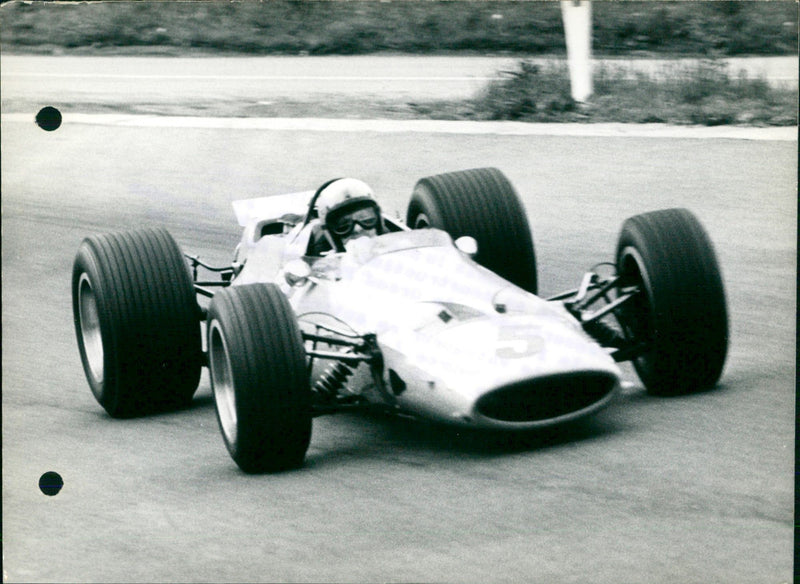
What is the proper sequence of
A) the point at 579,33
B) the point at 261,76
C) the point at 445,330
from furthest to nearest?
the point at 261,76 < the point at 579,33 < the point at 445,330

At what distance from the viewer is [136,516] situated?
6344mm

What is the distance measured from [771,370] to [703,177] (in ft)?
13.4

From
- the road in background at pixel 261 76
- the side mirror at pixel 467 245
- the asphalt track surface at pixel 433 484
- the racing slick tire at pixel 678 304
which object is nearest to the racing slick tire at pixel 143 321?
the asphalt track surface at pixel 433 484

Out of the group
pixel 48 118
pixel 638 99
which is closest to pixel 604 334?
pixel 48 118

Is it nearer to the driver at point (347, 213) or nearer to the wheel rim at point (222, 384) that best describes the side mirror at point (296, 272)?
the driver at point (347, 213)

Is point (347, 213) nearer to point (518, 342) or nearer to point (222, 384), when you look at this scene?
point (222, 384)

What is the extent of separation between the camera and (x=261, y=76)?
12.6 meters

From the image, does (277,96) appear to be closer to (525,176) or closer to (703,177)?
(525,176)

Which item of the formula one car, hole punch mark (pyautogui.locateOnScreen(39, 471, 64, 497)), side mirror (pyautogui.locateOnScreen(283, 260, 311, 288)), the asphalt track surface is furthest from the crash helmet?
hole punch mark (pyautogui.locateOnScreen(39, 471, 64, 497))

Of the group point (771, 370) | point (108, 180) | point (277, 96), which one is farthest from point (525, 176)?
point (771, 370)

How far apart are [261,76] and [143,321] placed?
5325 millimetres

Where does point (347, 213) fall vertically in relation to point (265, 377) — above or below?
above

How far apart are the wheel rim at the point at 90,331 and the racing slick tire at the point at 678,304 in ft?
9.81

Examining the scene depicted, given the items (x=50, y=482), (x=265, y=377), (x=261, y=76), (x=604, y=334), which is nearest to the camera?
(x=50, y=482)
